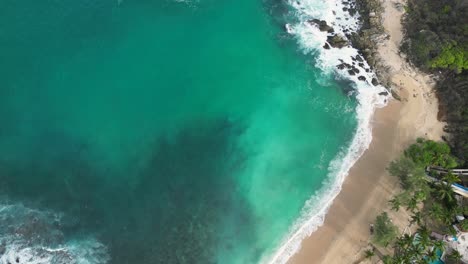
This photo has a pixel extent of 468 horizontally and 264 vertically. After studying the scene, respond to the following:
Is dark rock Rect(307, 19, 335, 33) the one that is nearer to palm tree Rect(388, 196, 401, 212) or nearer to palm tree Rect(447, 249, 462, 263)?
palm tree Rect(388, 196, 401, 212)

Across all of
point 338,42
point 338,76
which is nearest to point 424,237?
point 338,76

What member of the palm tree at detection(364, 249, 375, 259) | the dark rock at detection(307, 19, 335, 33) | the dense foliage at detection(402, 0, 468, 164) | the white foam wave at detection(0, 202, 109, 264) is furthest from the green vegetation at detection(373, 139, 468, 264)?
the white foam wave at detection(0, 202, 109, 264)

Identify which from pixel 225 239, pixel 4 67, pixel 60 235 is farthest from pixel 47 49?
pixel 225 239

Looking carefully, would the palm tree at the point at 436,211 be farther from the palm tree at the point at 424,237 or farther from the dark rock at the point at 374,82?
the dark rock at the point at 374,82

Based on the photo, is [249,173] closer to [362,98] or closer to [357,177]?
[357,177]

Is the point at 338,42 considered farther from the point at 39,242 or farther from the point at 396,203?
the point at 39,242
